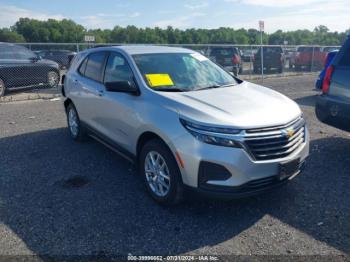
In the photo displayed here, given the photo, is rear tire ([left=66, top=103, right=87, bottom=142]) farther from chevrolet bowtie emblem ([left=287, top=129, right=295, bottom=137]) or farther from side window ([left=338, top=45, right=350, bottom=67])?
side window ([left=338, top=45, right=350, bottom=67])

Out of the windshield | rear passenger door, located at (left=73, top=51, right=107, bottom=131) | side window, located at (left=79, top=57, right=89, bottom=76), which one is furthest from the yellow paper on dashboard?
side window, located at (left=79, top=57, right=89, bottom=76)

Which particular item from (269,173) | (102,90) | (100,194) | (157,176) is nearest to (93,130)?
(102,90)

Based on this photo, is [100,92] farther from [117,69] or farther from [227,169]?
[227,169]

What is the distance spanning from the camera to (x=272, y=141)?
Answer: 3.25 m

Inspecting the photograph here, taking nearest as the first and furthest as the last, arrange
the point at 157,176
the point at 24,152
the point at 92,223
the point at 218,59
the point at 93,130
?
the point at 92,223 < the point at 157,176 < the point at 93,130 < the point at 24,152 < the point at 218,59

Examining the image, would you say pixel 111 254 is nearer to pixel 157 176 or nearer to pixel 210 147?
pixel 157 176

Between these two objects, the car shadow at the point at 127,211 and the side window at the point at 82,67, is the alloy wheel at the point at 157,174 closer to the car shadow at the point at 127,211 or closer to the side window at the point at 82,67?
the car shadow at the point at 127,211

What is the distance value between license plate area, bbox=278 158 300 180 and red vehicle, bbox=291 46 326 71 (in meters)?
19.7

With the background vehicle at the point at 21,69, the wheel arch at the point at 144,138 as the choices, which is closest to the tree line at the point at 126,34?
the background vehicle at the point at 21,69

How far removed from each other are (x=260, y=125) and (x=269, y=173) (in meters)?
0.48

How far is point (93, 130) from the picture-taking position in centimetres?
511

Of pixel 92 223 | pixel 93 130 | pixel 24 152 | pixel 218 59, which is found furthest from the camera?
pixel 218 59

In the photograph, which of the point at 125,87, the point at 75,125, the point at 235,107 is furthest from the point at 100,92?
the point at 235,107

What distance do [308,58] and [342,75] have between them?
18324 mm
